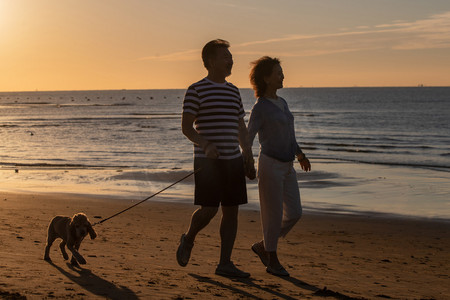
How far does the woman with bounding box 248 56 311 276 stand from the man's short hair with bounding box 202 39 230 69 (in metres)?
0.54

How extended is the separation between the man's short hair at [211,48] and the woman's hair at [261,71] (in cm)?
48

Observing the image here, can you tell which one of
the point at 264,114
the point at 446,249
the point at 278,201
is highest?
the point at 264,114

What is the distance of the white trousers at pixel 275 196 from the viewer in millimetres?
5340

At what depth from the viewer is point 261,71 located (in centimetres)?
552

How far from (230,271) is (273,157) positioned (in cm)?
108

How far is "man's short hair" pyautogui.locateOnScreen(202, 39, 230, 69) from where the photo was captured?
514 cm

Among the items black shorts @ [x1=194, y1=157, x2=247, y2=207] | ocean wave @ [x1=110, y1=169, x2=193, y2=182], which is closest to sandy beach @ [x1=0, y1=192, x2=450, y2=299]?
black shorts @ [x1=194, y1=157, x2=247, y2=207]

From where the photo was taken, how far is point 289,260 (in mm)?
6289

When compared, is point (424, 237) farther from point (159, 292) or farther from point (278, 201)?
point (159, 292)

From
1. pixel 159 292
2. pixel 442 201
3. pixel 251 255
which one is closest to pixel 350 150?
pixel 442 201

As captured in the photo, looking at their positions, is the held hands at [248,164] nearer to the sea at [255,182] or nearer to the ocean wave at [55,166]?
the sea at [255,182]

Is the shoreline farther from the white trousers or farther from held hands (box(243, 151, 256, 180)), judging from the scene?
held hands (box(243, 151, 256, 180))

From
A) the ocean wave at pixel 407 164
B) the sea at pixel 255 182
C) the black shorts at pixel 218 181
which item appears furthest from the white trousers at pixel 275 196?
the ocean wave at pixel 407 164

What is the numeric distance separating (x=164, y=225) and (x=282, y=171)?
385 centimetres
